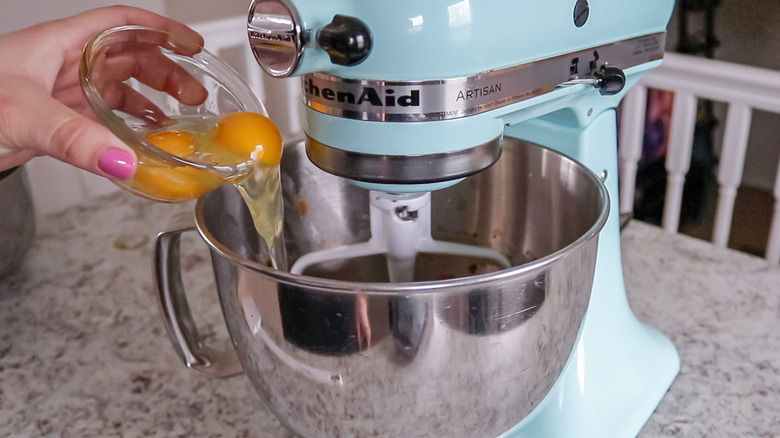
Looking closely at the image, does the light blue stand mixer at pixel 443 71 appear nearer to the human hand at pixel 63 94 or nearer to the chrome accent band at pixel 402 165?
the chrome accent band at pixel 402 165

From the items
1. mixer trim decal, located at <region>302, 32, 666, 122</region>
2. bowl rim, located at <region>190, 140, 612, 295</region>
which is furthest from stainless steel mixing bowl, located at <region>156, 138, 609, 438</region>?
mixer trim decal, located at <region>302, 32, 666, 122</region>

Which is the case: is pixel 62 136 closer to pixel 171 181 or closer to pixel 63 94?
pixel 171 181

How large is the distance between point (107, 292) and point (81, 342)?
0.35 feet

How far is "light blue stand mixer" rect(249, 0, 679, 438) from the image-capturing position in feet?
1.39

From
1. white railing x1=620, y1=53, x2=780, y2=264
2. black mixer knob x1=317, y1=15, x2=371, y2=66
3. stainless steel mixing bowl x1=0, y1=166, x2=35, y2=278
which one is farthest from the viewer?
white railing x1=620, y1=53, x2=780, y2=264

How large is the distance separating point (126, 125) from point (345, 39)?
180mm

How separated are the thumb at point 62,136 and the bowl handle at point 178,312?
0.11 meters

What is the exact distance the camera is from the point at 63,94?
0.67 metres

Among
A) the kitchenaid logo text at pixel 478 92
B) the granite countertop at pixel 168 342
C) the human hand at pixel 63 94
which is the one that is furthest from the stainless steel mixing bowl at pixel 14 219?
the kitchenaid logo text at pixel 478 92

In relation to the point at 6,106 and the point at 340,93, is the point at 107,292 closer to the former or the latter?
the point at 6,106

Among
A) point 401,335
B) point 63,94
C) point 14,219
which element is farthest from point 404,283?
point 14,219

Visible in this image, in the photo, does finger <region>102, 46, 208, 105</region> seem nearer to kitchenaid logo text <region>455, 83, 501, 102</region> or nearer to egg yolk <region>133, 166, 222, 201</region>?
egg yolk <region>133, 166, 222, 201</region>

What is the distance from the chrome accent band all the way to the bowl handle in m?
0.13

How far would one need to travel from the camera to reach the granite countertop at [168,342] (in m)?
0.65
